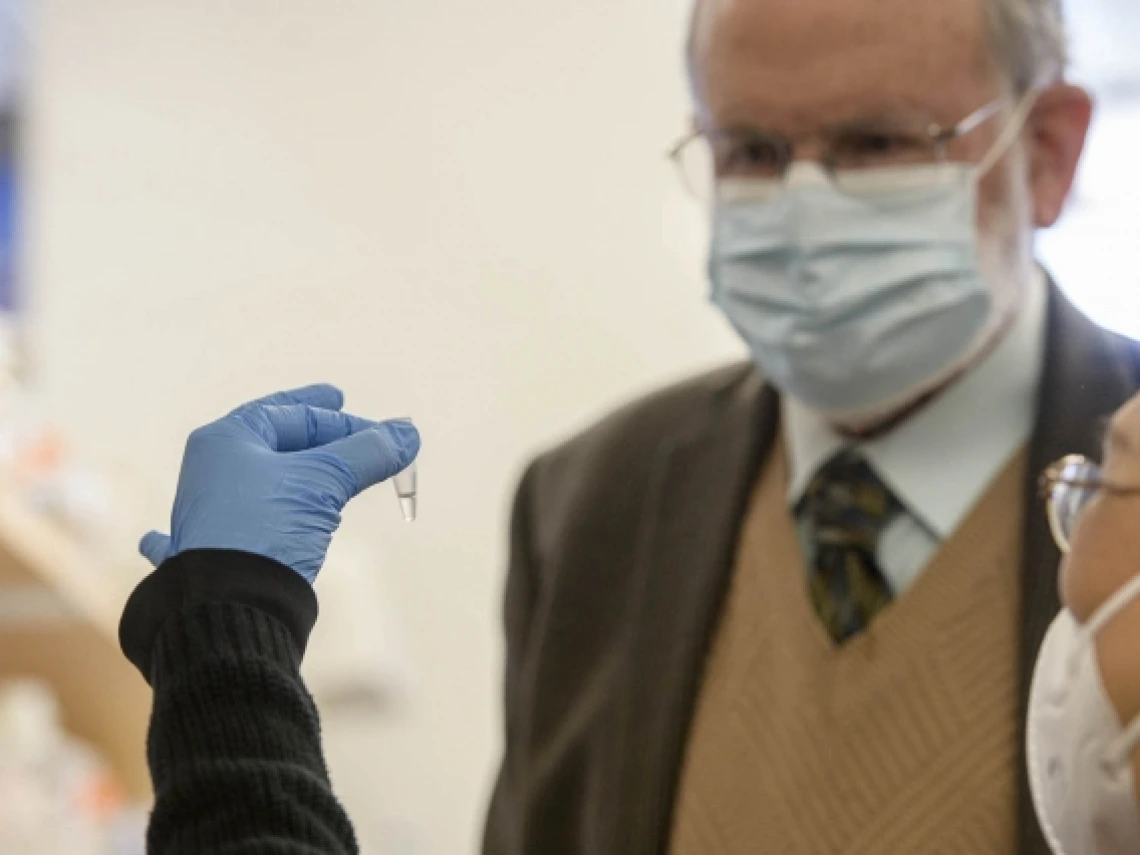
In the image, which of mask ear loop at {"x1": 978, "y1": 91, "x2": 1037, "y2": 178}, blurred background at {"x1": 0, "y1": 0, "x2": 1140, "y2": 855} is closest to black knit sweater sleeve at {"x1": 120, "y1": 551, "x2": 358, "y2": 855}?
mask ear loop at {"x1": 978, "y1": 91, "x2": 1037, "y2": 178}

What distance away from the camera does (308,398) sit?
0.66 metres

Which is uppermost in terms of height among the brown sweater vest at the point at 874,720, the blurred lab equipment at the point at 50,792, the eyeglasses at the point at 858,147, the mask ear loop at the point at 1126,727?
the eyeglasses at the point at 858,147

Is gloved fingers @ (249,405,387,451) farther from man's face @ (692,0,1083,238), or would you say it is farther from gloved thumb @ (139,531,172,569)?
man's face @ (692,0,1083,238)

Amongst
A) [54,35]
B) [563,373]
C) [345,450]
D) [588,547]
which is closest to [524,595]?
[588,547]

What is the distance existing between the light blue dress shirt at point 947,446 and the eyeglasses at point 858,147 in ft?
0.40

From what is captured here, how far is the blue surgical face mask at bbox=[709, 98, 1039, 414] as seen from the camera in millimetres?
993

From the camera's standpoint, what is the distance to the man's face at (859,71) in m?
0.95

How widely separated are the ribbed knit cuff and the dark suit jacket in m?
0.42

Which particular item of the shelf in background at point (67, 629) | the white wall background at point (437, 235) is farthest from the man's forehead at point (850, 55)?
the white wall background at point (437, 235)

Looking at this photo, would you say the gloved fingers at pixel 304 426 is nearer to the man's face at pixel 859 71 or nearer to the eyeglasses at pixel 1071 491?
the eyeglasses at pixel 1071 491

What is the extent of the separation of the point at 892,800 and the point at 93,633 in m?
1.02

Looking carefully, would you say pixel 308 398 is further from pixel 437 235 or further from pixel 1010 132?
pixel 437 235

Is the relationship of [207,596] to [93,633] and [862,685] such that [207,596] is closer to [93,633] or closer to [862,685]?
[862,685]

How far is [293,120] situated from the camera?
1.96 m
